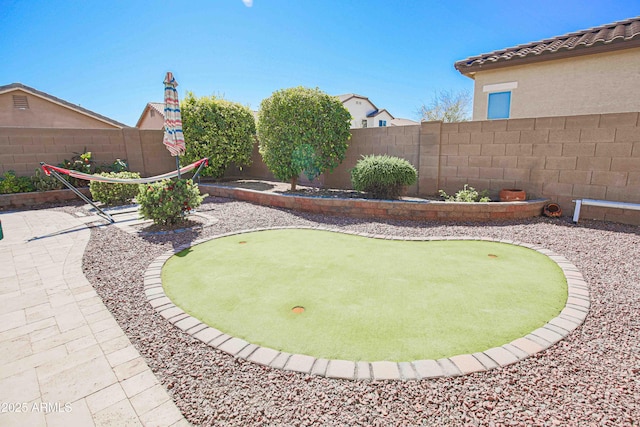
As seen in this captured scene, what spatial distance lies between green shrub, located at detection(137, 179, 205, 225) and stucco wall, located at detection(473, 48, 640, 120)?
357 inches

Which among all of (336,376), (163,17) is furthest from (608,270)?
(163,17)

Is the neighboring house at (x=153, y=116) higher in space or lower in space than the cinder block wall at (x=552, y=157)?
higher

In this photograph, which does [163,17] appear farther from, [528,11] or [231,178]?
[528,11]

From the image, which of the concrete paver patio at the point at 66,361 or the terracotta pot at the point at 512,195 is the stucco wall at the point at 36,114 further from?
the terracotta pot at the point at 512,195

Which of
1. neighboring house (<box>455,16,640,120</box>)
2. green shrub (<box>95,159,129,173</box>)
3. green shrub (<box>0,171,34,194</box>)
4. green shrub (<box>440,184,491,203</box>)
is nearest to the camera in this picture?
green shrub (<box>440,184,491,203</box>)

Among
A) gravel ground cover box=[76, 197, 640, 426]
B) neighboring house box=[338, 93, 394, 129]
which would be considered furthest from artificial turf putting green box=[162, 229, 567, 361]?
neighboring house box=[338, 93, 394, 129]

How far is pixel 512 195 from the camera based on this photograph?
633 cm

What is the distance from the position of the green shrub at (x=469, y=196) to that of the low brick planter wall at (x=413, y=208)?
539 mm

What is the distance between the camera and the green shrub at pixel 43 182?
8.70 m

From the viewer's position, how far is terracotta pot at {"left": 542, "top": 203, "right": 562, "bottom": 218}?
605 cm

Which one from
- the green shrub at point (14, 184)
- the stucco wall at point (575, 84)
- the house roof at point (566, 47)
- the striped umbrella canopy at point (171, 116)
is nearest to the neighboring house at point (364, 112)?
the house roof at point (566, 47)

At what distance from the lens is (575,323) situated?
2.65 m

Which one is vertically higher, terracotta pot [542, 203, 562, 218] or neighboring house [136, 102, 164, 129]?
neighboring house [136, 102, 164, 129]

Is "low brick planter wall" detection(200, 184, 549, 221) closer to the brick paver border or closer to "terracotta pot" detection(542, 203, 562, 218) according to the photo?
"terracotta pot" detection(542, 203, 562, 218)
